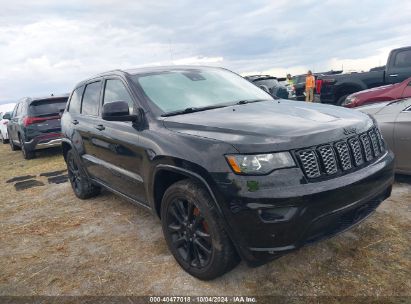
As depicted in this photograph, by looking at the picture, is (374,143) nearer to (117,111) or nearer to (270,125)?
(270,125)

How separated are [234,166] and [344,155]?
87 cm

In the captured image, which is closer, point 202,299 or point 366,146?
point 202,299

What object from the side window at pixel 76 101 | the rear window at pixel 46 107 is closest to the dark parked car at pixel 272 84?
the rear window at pixel 46 107

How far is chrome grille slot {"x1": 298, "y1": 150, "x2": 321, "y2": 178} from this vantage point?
2393 mm

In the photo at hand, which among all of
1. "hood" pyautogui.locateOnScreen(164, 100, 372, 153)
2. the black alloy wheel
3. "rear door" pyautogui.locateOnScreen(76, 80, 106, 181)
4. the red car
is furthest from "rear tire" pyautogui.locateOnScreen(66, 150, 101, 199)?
the red car

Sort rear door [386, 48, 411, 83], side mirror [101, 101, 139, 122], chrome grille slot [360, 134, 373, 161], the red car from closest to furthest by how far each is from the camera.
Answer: chrome grille slot [360, 134, 373, 161]
side mirror [101, 101, 139, 122]
the red car
rear door [386, 48, 411, 83]

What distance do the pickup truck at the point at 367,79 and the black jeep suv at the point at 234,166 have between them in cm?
661

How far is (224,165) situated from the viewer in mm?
2412

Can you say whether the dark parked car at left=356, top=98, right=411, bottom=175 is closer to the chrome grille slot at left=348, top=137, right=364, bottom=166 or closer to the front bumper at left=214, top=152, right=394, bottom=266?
the chrome grille slot at left=348, top=137, right=364, bottom=166

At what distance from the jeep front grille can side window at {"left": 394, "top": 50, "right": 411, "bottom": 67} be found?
302 inches

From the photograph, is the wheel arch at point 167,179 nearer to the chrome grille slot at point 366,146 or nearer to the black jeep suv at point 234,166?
the black jeep suv at point 234,166

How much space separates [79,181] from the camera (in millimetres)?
5402

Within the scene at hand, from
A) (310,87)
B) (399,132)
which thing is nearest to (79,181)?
(399,132)

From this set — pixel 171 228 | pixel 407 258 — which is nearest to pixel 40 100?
pixel 171 228
